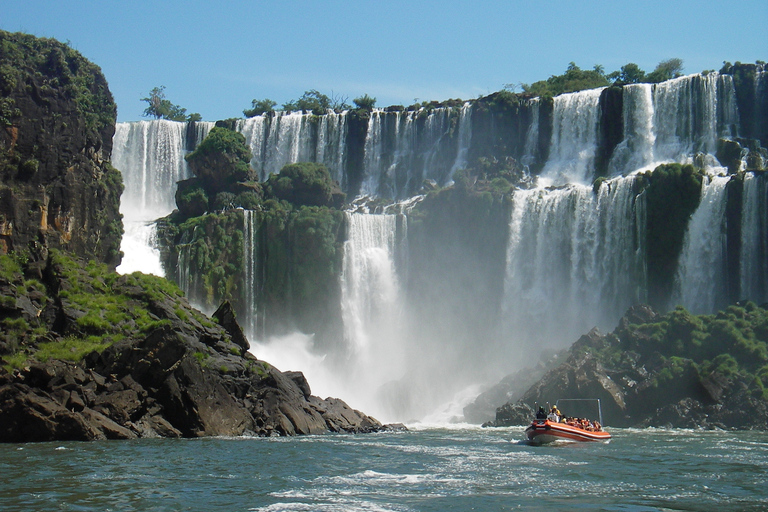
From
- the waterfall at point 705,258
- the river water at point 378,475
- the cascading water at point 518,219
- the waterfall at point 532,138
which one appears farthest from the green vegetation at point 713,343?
the waterfall at point 532,138

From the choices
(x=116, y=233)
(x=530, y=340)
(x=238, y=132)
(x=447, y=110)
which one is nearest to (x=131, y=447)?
(x=116, y=233)

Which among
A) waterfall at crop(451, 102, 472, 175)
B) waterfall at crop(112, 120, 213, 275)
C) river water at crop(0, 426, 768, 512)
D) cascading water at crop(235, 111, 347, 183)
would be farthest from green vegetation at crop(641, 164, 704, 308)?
waterfall at crop(112, 120, 213, 275)

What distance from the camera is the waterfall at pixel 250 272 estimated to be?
55844 mm

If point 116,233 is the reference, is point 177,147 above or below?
above

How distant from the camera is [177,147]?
70.2 meters

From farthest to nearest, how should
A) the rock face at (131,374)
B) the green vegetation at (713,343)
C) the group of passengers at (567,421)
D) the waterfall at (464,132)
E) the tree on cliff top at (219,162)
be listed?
the waterfall at (464,132)
the tree on cliff top at (219,162)
the green vegetation at (713,343)
the group of passengers at (567,421)
the rock face at (131,374)

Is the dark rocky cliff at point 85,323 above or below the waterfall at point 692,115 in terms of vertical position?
below

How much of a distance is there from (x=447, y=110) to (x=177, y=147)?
23633 mm

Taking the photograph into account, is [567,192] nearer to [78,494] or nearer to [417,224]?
[417,224]

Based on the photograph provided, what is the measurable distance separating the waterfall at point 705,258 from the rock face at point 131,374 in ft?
74.9

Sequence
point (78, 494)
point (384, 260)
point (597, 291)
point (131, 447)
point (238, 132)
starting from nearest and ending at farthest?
1. point (78, 494)
2. point (131, 447)
3. point (597, 291)
4. point (384, 260)
5. point (238, 132)

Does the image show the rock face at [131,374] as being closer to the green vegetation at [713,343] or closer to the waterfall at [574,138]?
the green vegetation at [713,343]

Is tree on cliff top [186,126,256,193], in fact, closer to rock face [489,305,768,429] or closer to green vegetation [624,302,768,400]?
rock face [489,305,768,429]

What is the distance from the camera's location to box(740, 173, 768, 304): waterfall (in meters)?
46.7
